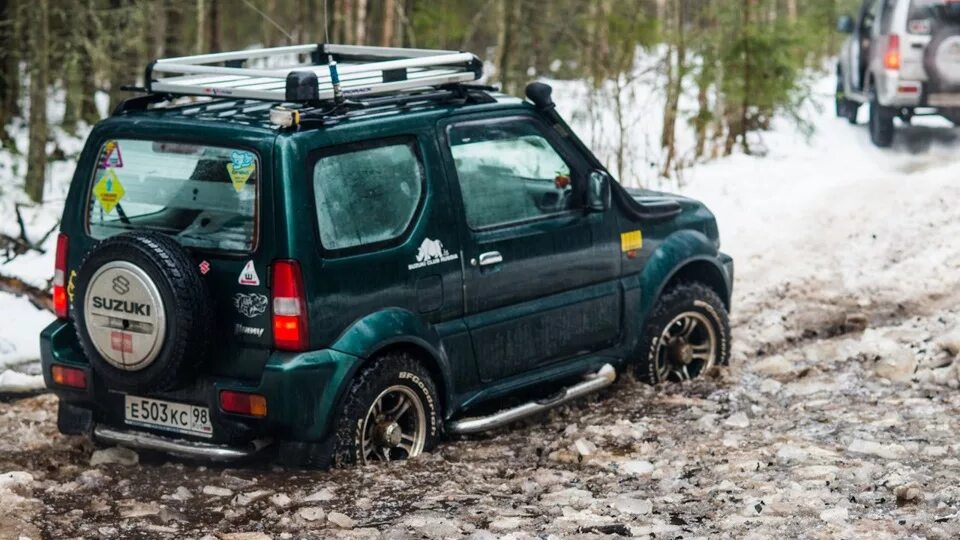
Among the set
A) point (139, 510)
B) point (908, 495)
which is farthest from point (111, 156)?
point (908, 495)

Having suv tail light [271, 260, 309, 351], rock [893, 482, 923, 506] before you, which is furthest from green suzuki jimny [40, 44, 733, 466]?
rock [893, 482, 923, 506]

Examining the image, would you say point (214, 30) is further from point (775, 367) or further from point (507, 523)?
point (507, 523)

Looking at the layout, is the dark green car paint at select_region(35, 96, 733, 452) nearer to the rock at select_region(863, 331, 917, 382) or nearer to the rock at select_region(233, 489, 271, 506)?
the rock at select_region(233, 489, 271, 506)

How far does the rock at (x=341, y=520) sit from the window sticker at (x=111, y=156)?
6.26 ft

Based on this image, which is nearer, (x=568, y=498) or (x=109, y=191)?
(x=568, y=498)

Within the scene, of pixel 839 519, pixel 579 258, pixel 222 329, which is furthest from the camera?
pixel 579 258

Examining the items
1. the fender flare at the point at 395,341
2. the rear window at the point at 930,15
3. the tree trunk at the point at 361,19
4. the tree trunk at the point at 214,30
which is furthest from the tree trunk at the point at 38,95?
the rear window at the point at 930,15

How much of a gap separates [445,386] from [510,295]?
599 mm

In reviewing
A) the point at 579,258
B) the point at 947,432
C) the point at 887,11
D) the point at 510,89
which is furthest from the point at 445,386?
the point at 510,89

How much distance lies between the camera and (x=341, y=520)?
18.9 ft

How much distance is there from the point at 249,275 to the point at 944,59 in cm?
1193

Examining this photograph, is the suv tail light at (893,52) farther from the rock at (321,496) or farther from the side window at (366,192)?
the rock at (321,496)

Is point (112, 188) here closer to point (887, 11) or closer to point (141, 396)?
point (141, 396)

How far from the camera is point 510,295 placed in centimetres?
703
